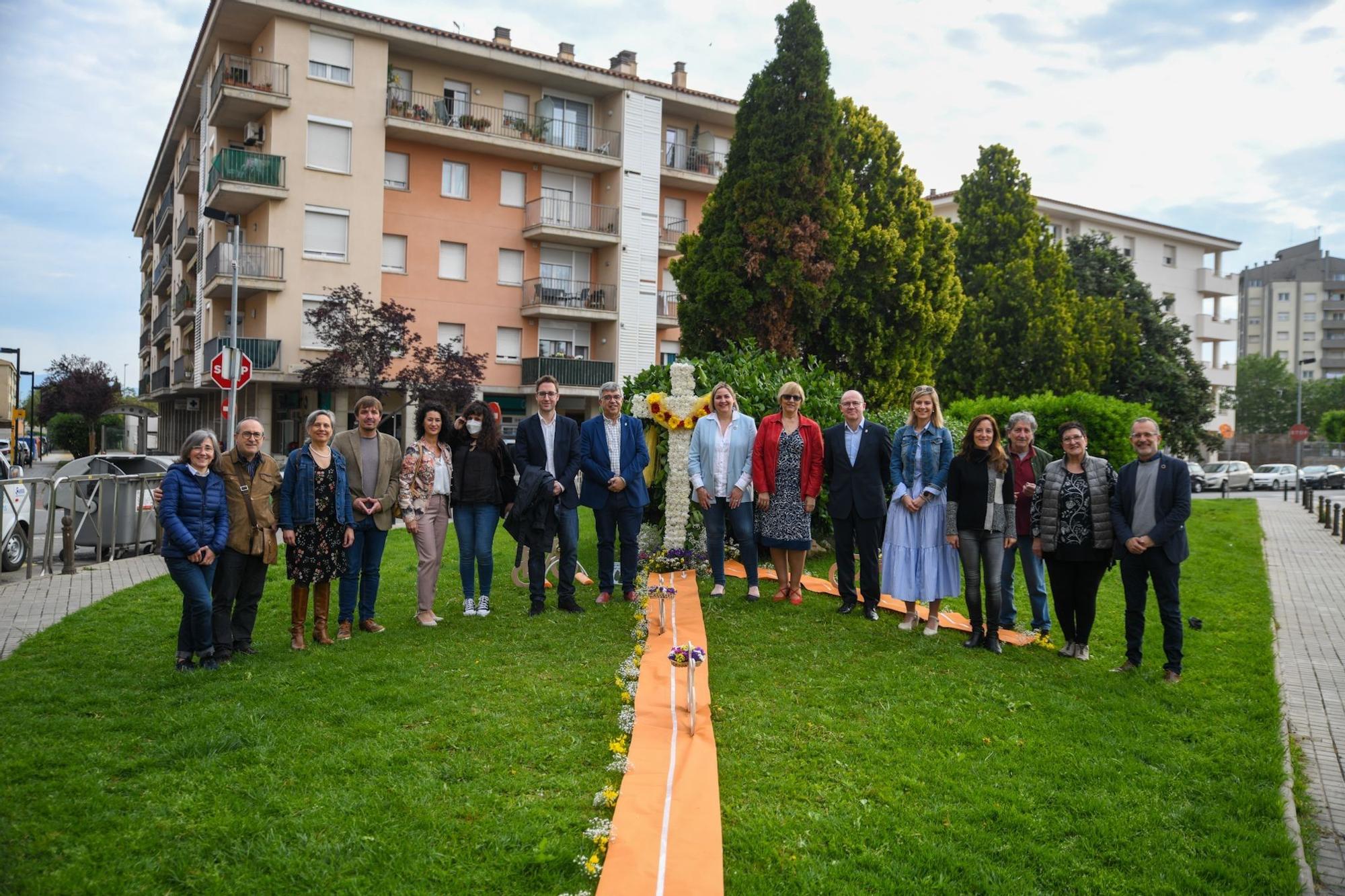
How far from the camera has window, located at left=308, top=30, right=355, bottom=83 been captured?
1161 inches

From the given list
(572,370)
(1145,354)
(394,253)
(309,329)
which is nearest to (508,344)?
(572,370)

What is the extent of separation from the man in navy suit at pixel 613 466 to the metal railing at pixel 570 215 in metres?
25.4

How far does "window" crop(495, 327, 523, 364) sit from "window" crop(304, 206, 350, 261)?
19.7 ft

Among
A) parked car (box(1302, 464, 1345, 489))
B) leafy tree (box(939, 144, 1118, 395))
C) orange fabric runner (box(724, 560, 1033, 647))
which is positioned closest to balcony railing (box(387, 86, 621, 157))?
leafy tree (box(939, 144, 1118, 395))

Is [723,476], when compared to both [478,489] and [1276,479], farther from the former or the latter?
[1276,479]

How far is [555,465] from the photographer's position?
348 inches

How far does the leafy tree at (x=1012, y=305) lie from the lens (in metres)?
30.5

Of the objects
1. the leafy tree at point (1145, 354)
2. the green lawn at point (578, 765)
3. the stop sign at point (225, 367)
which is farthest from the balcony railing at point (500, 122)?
the green lawn at point (578, 765)

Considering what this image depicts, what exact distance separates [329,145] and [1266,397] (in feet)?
288

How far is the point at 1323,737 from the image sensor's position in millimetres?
6215

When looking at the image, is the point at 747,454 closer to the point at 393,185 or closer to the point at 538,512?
the point at 538,512

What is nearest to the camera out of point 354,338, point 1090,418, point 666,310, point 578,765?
point 578,765

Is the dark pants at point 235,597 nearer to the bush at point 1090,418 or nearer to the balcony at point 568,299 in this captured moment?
the bush at point 1090,418

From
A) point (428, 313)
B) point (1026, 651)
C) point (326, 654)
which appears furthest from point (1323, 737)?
point (428, 313)
